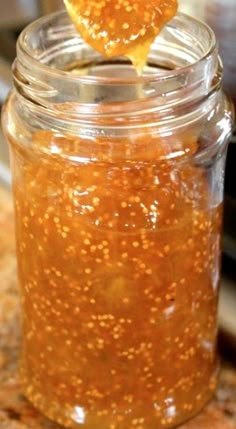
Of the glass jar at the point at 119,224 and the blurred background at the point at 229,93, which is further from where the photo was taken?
the blurred background at the point at 229,93

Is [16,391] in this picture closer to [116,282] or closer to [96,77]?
[116,282]

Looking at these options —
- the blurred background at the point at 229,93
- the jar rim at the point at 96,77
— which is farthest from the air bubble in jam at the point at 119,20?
the blurred background at the point at 229,93

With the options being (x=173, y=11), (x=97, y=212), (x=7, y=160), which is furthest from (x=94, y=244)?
(x=7, y=160)

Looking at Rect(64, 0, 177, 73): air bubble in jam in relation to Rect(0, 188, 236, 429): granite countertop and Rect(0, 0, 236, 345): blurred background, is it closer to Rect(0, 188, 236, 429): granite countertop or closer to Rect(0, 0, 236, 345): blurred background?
Rect(0, 0, 236, 345): blurred background

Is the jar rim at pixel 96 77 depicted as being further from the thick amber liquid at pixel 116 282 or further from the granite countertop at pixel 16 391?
the granite countertop at pixel 16 391

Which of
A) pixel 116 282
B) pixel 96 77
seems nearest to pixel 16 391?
pixel 116 282

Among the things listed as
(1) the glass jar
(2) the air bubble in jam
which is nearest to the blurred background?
(1) the glass jar
